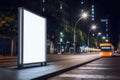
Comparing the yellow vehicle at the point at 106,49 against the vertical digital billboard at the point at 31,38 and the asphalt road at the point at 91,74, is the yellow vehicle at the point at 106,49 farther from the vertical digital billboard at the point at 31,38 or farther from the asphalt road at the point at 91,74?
the vertical digital billboard at the point at 31,38

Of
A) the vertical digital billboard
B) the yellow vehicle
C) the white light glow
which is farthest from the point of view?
the yellow vehicle

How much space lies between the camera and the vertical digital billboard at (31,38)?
19.7 m

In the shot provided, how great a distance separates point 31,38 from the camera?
68.8 ft

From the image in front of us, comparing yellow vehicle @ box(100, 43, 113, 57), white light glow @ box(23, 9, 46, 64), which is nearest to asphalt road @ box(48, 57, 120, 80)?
white light glow @ box(23, 9, 46, 64)

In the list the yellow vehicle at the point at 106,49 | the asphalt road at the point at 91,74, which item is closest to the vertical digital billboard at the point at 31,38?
the asphalt road at the point at 91,74

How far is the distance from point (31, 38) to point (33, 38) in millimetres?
403

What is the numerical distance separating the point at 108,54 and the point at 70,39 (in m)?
29.9

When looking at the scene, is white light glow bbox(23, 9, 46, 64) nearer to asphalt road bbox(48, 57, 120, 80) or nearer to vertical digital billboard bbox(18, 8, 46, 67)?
vertical digital billboard bbox(18, 8, 46, 67)

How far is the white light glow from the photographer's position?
2011 centimetres

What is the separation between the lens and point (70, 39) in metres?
96.6

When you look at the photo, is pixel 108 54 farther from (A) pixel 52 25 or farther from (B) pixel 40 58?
(B) pixel 40 58

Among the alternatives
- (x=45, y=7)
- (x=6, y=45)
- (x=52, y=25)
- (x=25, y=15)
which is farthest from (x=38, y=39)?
(x=45, y=7)

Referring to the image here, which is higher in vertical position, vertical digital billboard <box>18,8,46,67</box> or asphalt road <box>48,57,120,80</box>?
vertical digital billboard <box>18,8,46,67</box>

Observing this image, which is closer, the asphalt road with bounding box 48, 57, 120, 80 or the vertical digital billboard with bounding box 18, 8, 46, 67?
the asphalt road with bounding box 48, 57, 120, 80
